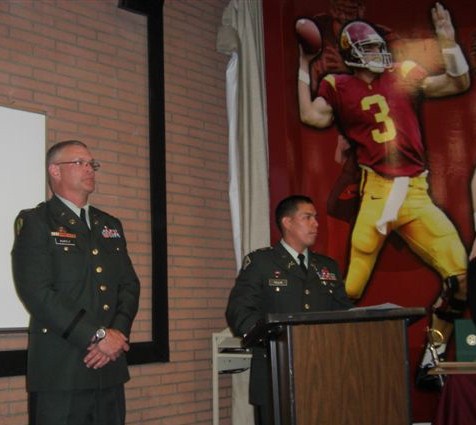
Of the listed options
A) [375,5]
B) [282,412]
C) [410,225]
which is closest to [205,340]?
[410,225]

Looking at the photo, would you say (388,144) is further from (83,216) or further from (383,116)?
(83,216)

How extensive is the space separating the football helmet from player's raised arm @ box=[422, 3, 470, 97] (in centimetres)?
34

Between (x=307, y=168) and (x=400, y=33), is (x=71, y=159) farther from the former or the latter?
(x=400, y=33)

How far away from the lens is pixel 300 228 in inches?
123

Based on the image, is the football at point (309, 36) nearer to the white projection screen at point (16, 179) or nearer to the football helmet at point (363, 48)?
the football helmet at point (363, 48)

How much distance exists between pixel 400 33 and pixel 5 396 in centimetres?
340

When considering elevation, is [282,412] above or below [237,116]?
below

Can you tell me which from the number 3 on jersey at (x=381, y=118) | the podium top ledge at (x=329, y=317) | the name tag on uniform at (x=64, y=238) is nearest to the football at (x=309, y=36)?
the number 3 on jersey at (x=381, y=118)

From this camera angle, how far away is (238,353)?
4113 millimetres

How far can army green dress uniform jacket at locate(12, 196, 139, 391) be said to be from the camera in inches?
101

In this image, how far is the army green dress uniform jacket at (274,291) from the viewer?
293 centimetres

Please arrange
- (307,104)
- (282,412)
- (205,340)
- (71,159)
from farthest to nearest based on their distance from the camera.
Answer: (307,104) < (205,340) < (71,159) < (282,412)

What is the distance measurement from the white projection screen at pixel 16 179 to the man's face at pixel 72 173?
2.15ft

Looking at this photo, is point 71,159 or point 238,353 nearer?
point 71,159
